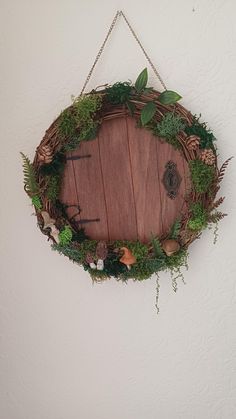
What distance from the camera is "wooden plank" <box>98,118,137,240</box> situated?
107cm

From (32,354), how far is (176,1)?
1.15 meters

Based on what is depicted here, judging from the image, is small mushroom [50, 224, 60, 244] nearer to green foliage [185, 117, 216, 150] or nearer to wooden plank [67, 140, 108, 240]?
wooden plank [67, 140, 108, 240]

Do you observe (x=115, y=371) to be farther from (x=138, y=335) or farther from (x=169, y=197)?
(x=169, y=197)

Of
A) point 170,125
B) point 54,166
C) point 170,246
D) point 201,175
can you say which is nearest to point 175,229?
point 170,246

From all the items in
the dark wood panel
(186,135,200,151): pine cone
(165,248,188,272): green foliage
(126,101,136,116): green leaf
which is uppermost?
(126,101,136,116): green leaf

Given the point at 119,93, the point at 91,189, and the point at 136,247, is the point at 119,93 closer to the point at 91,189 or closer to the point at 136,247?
the point at 91,189

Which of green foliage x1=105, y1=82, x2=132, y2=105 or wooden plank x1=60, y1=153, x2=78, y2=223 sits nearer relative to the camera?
green foliage x1=105, y1=82, x2=132, y2=105

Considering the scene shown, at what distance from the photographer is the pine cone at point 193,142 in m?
0.97

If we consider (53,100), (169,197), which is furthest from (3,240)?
(169,197)

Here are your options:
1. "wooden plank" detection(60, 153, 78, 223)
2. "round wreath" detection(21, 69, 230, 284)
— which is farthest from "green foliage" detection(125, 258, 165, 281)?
"wooden plank" detection(60, 153, 78, 223)

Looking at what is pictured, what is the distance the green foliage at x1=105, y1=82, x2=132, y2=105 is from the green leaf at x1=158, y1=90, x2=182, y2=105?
0.08 meters

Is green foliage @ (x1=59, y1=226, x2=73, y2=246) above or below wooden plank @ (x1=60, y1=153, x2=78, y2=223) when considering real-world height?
below


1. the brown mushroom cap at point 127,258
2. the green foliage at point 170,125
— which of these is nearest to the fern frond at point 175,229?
the brown mushroom cap at point 127,258

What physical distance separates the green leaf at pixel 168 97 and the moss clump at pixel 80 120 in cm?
16
